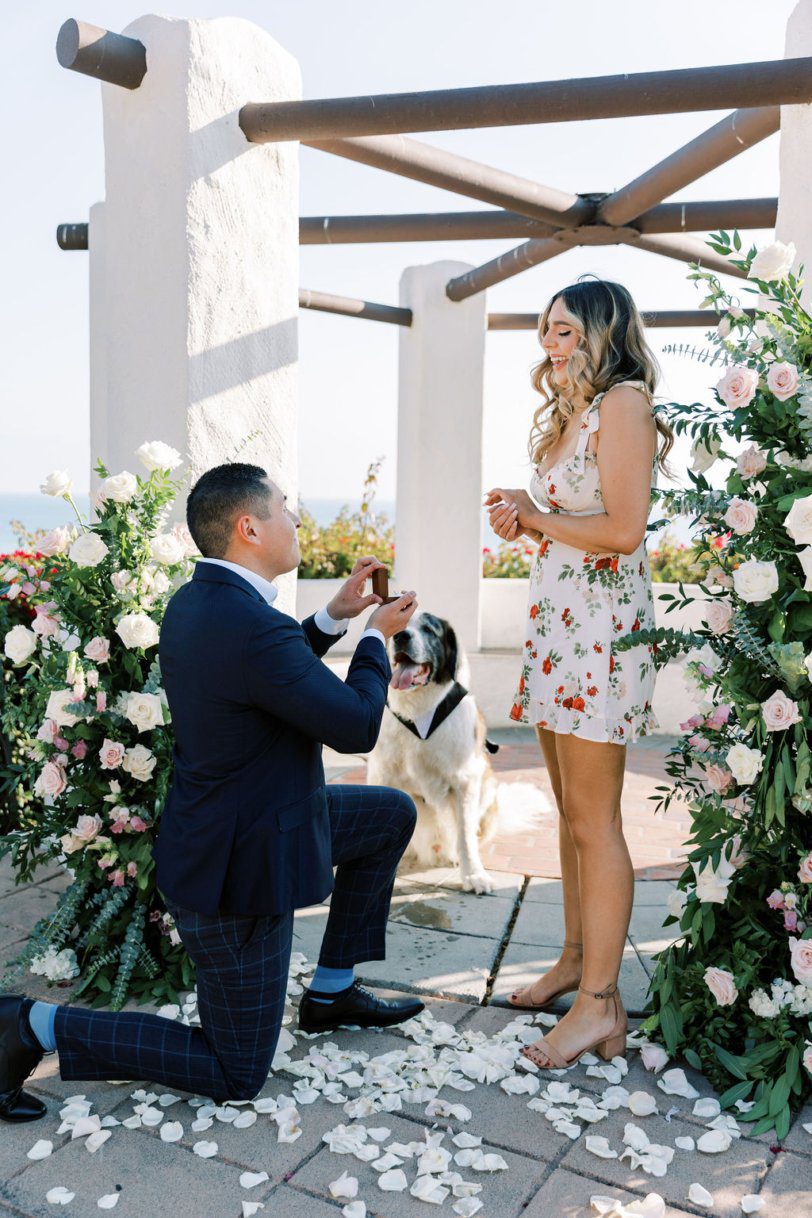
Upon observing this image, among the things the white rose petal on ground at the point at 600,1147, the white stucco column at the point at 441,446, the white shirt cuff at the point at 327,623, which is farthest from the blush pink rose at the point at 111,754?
the white stucco column at the point at 441,446

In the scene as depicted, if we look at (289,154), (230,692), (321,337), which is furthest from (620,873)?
(321,337)

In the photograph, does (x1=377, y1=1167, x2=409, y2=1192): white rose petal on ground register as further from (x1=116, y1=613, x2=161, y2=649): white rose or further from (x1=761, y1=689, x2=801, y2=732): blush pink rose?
(x1=116, y1=613, x2=161, y2=649): white rose

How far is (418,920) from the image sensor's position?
4125 mm

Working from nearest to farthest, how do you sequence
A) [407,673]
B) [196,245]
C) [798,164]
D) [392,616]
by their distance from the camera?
1. [392,616]
2. [798,164]
3. [196,245]
4. [407,673]

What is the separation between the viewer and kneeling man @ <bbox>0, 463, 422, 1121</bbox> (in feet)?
8.20

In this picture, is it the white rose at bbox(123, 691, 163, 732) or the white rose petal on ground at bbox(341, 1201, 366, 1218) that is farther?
the white rose at bbox(123, 691, 163, 732)

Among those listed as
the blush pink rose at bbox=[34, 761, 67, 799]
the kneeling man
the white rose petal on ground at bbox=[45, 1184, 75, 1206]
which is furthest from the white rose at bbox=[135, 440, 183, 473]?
the white rose petal on ground at bbox=[45, 1184, 75, 1206]

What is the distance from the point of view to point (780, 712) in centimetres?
253

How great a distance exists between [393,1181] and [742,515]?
72.5 inches

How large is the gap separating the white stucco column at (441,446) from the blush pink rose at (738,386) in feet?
18.1

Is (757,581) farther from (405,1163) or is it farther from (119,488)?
(119,488)

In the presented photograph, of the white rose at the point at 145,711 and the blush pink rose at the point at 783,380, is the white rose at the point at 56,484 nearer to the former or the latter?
the white rose at the point at 145,711

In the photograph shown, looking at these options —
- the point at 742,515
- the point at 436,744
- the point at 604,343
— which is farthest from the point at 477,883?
the point at 604,343

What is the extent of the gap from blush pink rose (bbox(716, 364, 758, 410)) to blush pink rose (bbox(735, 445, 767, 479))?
0.15 meters
